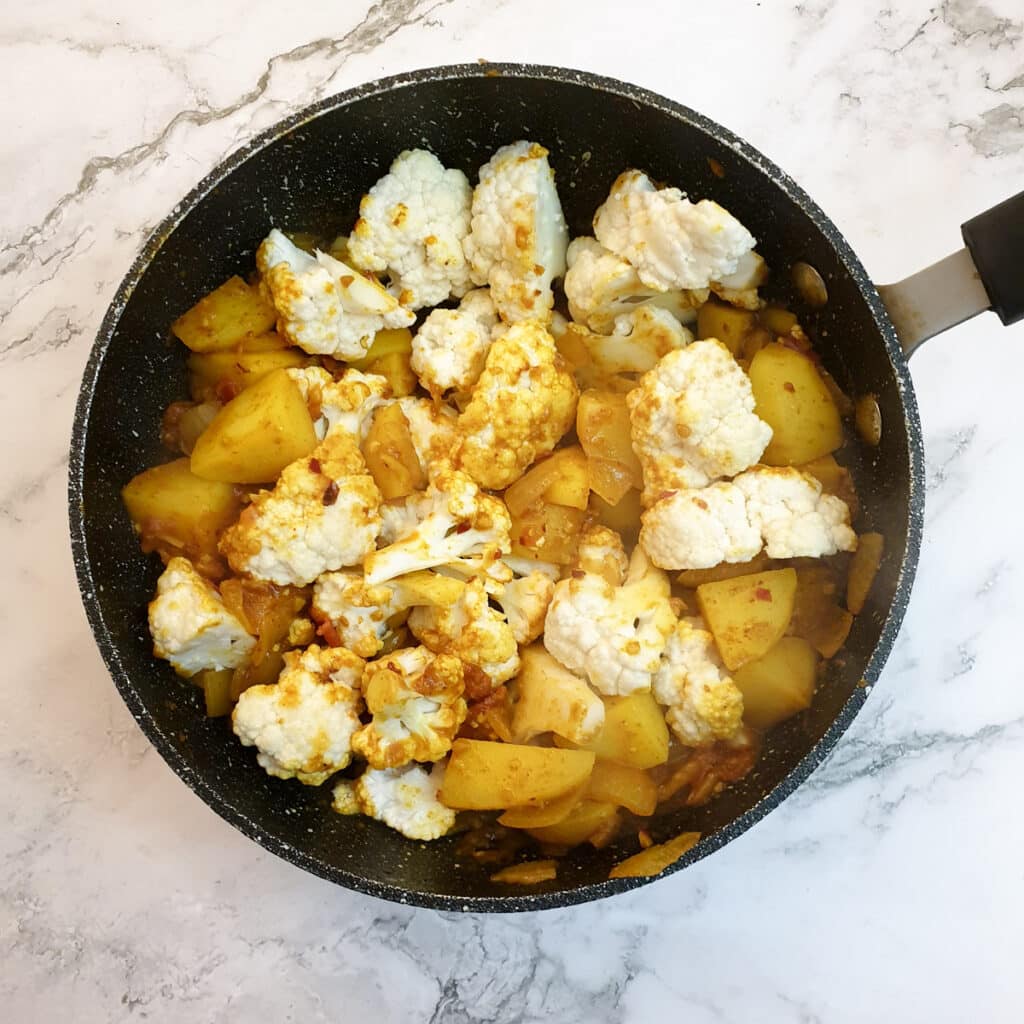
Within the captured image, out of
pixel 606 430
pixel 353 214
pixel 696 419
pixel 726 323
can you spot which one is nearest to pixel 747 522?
pixel 696 419

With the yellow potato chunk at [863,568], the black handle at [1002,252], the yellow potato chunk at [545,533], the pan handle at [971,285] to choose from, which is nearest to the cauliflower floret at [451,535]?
the yellow potato chunk at [545,533]

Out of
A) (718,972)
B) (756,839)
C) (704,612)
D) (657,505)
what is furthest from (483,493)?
(718,972)

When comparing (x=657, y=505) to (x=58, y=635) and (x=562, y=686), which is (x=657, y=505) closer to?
(x=562, y=686)

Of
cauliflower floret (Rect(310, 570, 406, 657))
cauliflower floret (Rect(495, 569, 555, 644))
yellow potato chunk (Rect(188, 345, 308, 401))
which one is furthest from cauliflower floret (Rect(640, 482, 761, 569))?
yellow potato chunk (Rect(188, 345, 308, 401))

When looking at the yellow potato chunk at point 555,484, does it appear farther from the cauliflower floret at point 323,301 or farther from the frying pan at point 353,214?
the frying pan at point 353,214

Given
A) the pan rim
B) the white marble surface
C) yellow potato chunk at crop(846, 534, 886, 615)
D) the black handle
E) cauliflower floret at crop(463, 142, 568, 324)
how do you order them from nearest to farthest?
the black handle < the pan rim < yellow potato chunk at crop(846, 534, 886, 615) < cauliflower floret at crop(463, 142, 568, 324) < the white marble surface

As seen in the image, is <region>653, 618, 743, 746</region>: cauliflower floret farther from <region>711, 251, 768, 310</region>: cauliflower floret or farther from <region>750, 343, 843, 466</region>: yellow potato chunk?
<region>711, 251, 768, 310</region>: cauliflower floret
